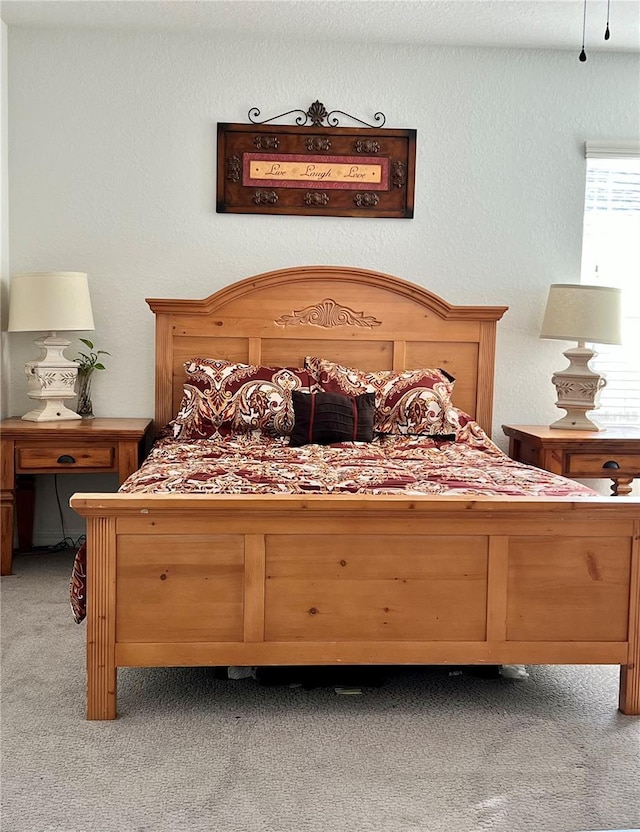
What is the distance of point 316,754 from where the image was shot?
2326mm

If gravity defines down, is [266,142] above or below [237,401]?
above

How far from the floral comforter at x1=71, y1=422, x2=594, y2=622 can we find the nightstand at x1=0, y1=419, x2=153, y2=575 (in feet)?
0.71

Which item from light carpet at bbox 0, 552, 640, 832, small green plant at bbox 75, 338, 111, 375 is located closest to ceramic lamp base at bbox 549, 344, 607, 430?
light carpet at bbox 0, 552, 640, 832

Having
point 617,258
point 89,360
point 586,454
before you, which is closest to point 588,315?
point 617,258

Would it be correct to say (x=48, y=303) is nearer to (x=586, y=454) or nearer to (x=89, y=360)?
(x=89, y=360)

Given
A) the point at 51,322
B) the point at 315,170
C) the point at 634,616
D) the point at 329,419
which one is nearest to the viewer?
the point at 634,616

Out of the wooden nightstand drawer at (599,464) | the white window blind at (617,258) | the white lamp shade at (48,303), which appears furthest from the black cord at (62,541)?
the white window blind at (617,258)

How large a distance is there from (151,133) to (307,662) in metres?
2.86

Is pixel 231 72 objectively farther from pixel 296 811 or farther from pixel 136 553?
pixel 296 811

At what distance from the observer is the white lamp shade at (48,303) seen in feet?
13.3

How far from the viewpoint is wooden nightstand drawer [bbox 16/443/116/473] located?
3945 millimetres

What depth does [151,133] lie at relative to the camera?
172 inches

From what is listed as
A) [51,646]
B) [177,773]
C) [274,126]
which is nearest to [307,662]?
[177,773]

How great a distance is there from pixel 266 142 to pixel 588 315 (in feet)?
5.71
